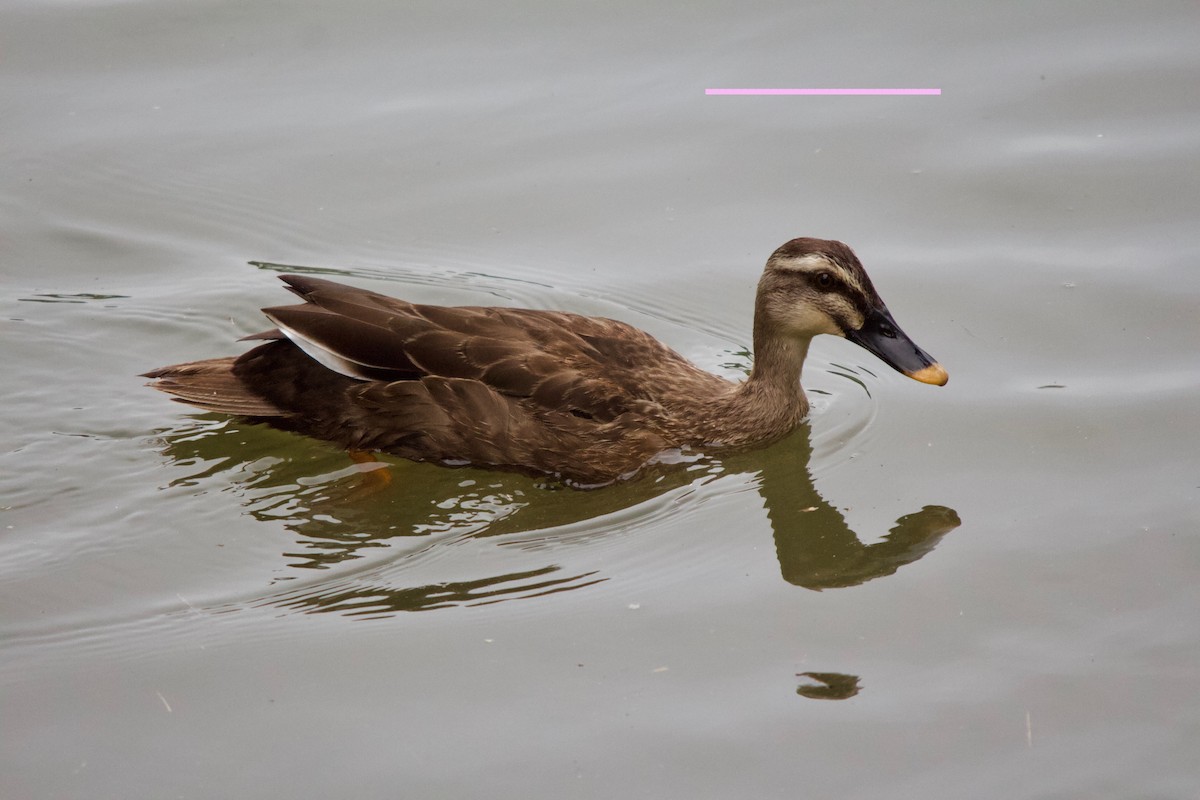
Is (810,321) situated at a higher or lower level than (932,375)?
higher

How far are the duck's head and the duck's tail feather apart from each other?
279 centimetres

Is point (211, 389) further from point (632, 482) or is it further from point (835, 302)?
point (835, 302)

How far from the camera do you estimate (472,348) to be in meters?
7.83

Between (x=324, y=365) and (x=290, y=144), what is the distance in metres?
3.27

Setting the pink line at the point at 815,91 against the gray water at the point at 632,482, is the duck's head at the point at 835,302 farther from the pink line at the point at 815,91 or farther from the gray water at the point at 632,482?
the pink line at the point at 815,91

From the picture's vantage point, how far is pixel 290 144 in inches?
417

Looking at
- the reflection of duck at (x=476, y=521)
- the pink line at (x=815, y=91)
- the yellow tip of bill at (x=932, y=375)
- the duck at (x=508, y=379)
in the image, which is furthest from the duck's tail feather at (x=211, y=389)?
the pink line at (x=815, y=91)

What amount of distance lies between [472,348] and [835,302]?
6.45ft

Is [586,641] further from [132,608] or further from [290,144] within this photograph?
[290,144]

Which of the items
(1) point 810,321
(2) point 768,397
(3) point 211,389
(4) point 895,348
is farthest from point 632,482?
(3) point 211,389

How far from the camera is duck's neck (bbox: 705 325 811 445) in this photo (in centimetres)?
820

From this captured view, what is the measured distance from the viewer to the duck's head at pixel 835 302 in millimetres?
7898

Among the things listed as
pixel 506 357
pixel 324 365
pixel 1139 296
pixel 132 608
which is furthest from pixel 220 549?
pixel 1139 296

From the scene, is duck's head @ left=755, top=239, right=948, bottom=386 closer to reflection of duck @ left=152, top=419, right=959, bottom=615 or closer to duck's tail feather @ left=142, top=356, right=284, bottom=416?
reflection of duck @ left=152, top=419, right=959, bottom=615
